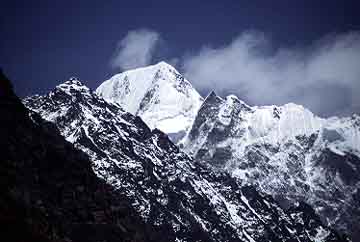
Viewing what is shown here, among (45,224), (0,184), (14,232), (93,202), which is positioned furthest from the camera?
(93,202)

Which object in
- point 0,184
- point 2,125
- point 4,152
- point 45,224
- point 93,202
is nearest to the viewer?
point 0,184

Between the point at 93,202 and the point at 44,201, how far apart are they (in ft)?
68.2

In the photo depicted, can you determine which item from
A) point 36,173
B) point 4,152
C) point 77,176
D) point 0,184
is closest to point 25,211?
point 0,184

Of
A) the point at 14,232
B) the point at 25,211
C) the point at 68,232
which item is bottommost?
the point at 14,232

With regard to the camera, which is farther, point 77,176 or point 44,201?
point 77,176

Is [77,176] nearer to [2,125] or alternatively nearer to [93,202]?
[93,202]

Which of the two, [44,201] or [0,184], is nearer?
[0,184]

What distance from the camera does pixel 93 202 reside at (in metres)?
184

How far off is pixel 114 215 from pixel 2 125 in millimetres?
45084

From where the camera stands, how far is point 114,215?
640ft

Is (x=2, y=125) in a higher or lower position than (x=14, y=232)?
higher

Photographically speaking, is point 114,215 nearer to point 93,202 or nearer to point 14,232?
point 93,202

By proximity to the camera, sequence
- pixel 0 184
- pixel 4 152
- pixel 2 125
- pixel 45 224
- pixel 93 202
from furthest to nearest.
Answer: pixel 93 202 < pixel 2 125 < pixel 4 152 < pixel 45 224 < pixel 0 184

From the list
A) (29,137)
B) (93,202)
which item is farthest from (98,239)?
(29,137)
